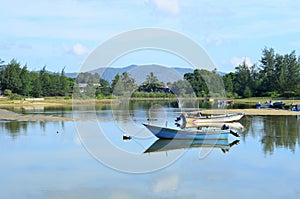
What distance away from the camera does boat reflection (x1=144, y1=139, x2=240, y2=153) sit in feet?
85.5

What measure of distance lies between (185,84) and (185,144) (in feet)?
179

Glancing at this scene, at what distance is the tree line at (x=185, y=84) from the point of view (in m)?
79.4

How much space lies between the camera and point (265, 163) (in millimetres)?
21656

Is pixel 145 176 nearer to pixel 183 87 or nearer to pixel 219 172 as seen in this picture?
pixel 219 172

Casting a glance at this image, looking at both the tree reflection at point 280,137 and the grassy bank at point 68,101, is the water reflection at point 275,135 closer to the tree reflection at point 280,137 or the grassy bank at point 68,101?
the tree reflection at point 280,137

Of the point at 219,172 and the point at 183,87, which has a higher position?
the point at 183,87

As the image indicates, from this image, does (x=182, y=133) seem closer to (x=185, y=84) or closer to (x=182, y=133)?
(x=182, y=133)

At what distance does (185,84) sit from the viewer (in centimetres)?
8106

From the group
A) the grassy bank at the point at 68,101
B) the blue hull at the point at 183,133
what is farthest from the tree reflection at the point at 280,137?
the grassy bank at the point at 68,101

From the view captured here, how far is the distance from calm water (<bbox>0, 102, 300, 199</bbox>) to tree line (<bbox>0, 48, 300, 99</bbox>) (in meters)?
43.2

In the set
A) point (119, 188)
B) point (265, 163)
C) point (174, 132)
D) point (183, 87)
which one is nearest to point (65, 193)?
point (119, 188)

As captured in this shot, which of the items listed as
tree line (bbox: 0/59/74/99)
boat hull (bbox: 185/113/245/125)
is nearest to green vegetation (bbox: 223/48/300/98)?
tree line (bbox: 0/59/74/99)

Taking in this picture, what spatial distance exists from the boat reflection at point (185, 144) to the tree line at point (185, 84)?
43.2m

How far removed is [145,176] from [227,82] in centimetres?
8120
